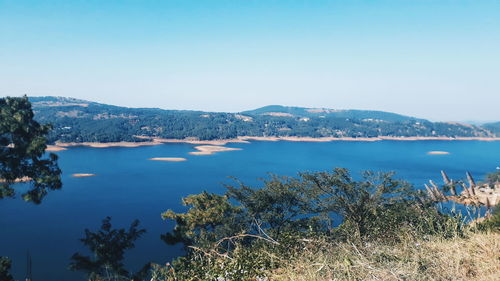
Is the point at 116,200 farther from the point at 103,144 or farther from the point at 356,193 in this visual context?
the point at 103,144

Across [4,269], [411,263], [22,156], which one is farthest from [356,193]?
[4,269]

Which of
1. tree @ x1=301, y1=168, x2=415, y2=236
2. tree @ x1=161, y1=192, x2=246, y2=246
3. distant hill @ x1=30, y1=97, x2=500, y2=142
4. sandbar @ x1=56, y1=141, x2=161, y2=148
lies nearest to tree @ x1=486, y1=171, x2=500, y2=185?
tree @ x1=301, y1=168, x2=415, y2=236

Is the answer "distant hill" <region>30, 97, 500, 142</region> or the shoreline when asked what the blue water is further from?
"distant hill" <region>30, 97, 500, 142</region>

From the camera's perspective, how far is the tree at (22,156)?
670 cm

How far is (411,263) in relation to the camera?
6.79ft

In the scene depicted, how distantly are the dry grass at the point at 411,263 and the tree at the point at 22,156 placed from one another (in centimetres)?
612

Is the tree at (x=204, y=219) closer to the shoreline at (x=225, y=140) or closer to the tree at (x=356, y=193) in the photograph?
the tree at (x=356, y=193)

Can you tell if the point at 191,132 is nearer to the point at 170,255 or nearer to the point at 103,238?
the point at 170,255

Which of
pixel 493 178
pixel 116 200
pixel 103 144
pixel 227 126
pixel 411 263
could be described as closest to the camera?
pixel 411 263

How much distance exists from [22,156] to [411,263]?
711 cm

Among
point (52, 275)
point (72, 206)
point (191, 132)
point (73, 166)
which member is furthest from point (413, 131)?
point (52, 275)

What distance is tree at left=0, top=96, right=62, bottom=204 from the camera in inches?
264

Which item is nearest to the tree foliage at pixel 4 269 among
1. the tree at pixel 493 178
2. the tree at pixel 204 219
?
the tree at pixel 204 219

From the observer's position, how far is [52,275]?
14.4 meters
